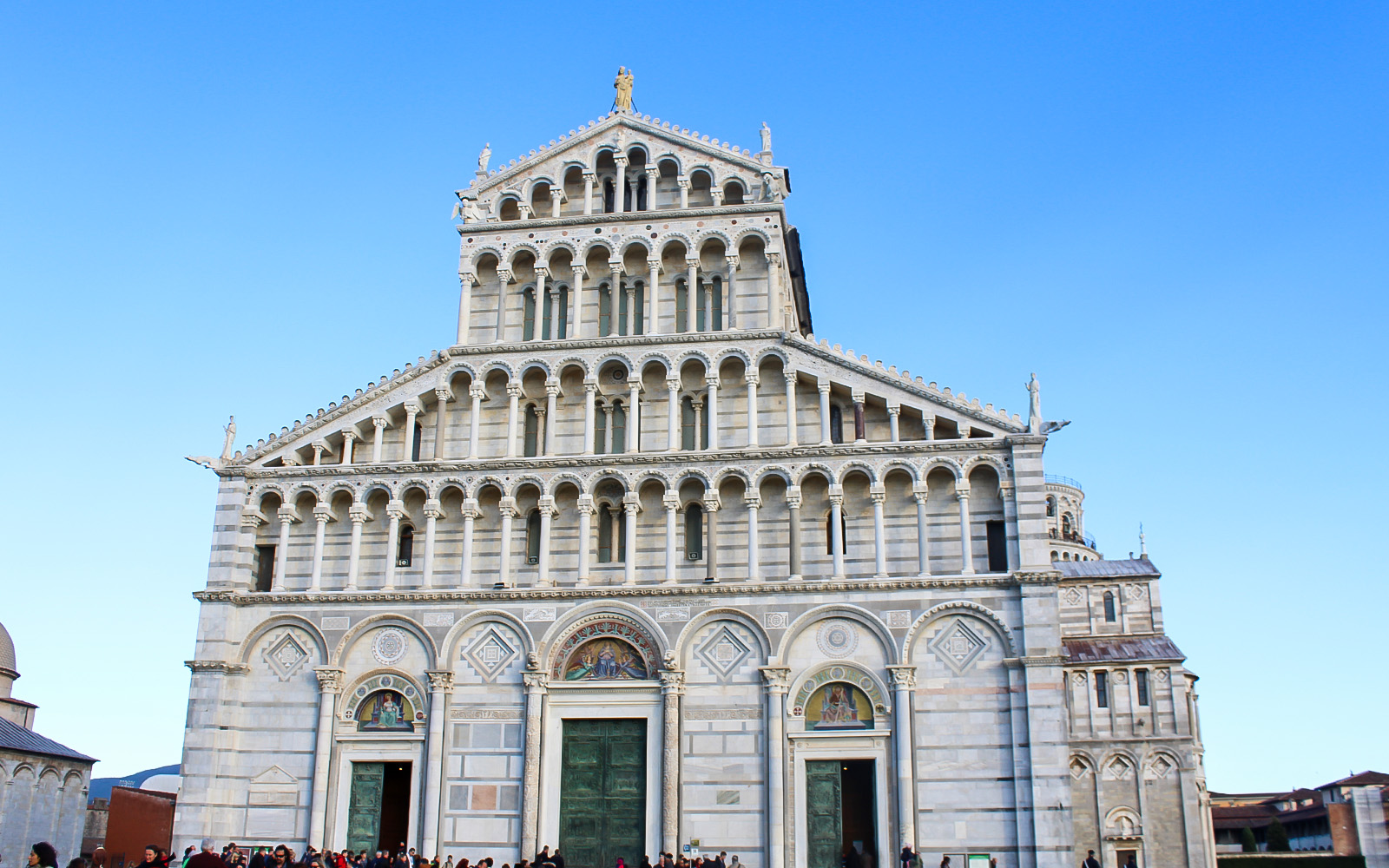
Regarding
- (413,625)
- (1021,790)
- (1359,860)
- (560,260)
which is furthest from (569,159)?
(1359,860)

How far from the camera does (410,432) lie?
1162 inches

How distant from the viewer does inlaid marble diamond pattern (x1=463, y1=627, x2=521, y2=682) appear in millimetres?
27406

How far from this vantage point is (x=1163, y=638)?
55.7 metres

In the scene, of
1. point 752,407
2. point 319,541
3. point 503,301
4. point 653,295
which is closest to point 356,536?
point 319,541

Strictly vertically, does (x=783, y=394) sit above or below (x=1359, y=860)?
above

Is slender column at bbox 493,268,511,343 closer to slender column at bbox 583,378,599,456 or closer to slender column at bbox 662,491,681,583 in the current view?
slender column at bbox 583,378,599,456

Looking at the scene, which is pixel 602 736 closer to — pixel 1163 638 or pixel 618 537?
pixel 618 537

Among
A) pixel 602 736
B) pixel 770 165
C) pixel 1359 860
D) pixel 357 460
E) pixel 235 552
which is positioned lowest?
pixel 1359 860

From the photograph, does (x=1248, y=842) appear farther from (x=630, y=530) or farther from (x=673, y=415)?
(x=630, y=530)

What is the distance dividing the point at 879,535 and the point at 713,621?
4269 mm

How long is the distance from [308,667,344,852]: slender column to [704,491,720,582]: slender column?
29.6 ft

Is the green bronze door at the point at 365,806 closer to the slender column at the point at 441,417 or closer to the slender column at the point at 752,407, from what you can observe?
the slender column at the point at 441,417

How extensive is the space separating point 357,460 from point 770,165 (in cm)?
1299

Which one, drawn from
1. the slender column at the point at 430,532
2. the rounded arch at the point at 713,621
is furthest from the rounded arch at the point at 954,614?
the slender column at the point at 430,532
